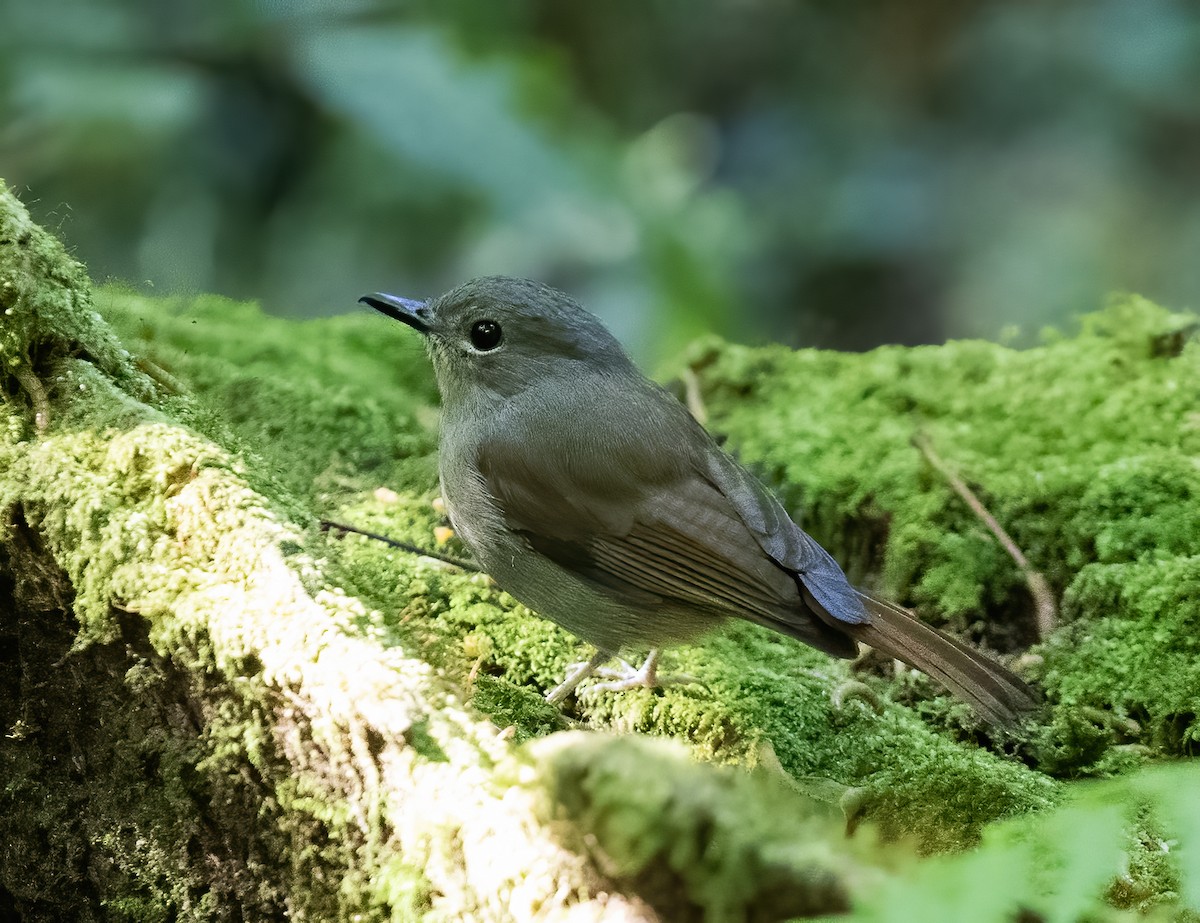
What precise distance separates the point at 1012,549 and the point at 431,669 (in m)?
2.06

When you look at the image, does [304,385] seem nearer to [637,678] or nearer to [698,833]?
[637,678]

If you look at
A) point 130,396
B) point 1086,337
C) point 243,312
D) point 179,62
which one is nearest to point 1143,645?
point 1086,337

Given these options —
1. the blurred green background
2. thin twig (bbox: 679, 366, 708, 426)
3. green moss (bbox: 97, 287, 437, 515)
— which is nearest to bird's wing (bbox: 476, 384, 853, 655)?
green moss (bbox: 97, 287, 437, 515)

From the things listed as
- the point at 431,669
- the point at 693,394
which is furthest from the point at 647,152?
the point at 431,669

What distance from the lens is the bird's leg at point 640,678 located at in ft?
9.16

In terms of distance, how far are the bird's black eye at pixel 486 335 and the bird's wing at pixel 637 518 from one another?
0.37 meters

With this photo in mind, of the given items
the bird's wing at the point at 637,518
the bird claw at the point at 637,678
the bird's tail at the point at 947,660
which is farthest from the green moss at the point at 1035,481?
the bird claw at the point at 637,678

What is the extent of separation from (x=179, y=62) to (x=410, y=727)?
545 cm

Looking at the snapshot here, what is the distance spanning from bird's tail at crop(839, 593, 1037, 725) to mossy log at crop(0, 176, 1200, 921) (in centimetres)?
11

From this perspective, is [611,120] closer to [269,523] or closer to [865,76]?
[865,76]

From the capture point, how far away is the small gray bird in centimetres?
269

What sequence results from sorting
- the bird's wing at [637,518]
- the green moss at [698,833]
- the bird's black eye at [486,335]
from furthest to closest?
the bird's black eye at [486,335] < the bird's wing at [637,518] < the green moss at [698,833]

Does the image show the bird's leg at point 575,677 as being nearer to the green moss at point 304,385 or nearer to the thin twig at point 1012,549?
the green moss at point 304,385

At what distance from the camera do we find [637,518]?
285 cm
